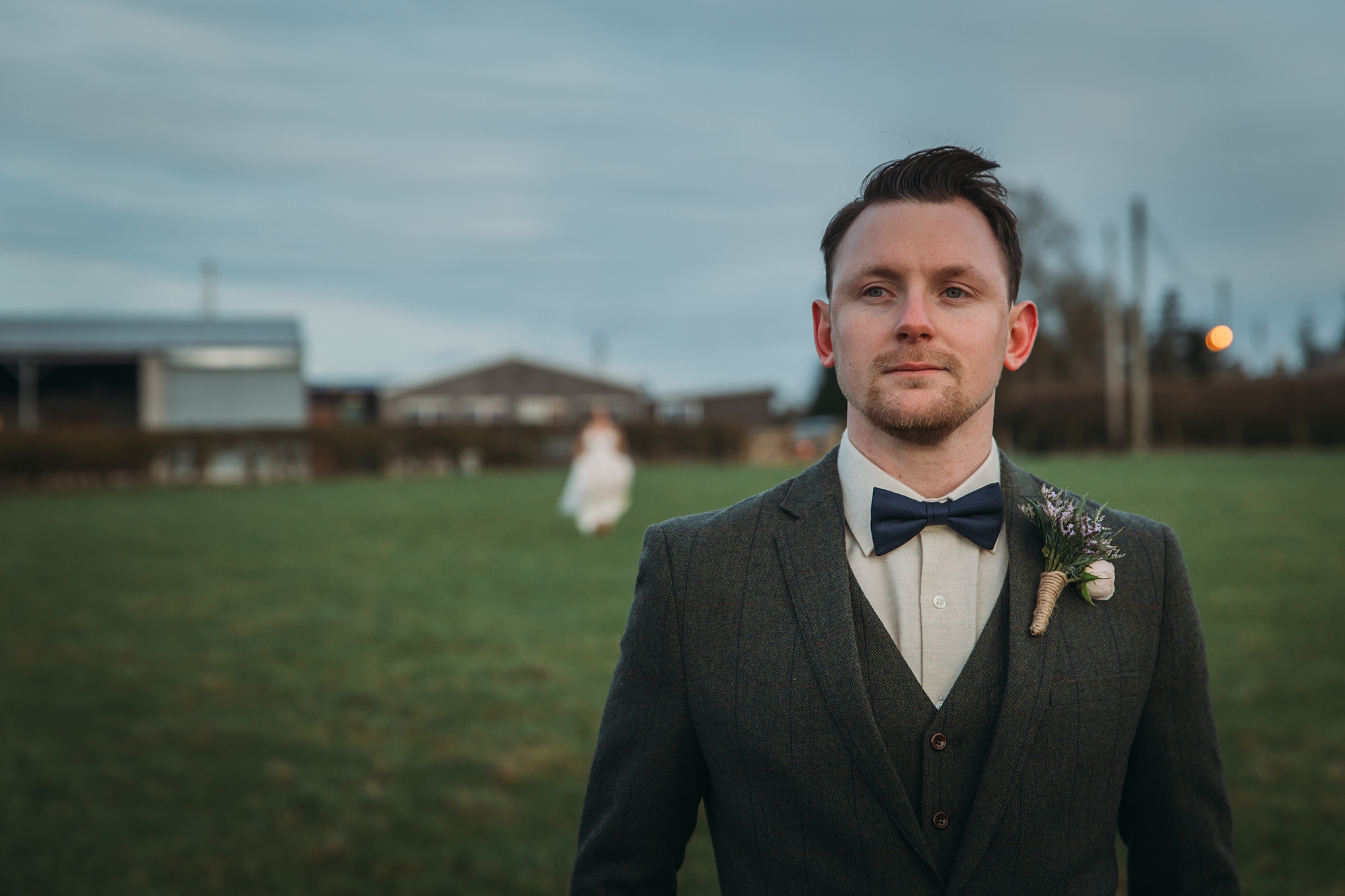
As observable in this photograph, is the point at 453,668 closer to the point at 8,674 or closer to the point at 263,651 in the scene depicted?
the point at 263,651

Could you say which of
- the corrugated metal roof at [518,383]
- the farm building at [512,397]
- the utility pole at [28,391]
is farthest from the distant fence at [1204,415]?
the utility pole at [28,391]

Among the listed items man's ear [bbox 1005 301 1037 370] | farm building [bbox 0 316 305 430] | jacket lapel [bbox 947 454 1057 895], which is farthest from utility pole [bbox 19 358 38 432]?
jacket lapel [bbox 947 454 1057 895]

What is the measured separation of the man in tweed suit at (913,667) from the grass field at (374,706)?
3022 millimetres

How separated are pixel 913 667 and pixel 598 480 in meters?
13.8

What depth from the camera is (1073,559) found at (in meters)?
1.74

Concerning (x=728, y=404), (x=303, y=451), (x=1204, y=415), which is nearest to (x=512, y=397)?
(x=728, y=404)

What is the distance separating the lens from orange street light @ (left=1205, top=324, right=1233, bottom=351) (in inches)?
90.5

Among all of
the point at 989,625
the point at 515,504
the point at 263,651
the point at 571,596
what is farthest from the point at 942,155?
the point at 515,504

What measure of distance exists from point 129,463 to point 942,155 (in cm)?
3321

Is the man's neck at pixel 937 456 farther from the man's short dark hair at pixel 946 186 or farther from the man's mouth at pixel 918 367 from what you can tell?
the man's short dark hair at pixel 946 186

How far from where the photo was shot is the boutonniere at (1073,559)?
67.8 inches

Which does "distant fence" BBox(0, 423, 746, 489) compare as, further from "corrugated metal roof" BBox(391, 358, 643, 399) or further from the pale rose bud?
the pale rose bud

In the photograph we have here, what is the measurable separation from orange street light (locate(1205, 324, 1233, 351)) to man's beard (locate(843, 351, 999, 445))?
2.96 feet

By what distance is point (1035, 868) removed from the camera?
5.68ft
